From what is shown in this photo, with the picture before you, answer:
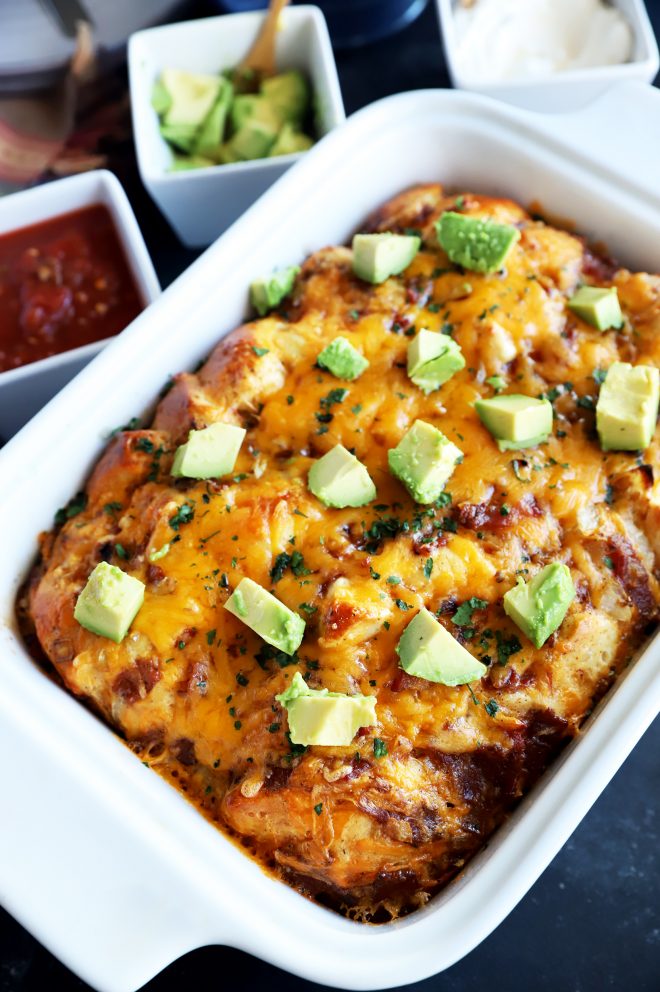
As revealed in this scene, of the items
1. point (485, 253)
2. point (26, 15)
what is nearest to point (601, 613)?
point (485, 253)

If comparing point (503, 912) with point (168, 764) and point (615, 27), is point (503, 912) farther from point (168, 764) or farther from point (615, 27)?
point (615, 27)

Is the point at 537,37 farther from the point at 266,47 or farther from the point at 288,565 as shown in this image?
the point at 288,565

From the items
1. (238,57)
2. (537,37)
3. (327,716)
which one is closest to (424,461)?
(327,716)

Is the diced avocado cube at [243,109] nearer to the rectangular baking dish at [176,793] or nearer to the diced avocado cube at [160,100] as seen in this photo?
the diced avocado cube at [160,100]

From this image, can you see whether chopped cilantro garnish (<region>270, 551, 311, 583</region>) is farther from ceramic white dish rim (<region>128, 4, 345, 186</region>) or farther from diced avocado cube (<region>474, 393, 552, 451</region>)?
ceramic white dish rim (<region>128, 4, 345, 186</region>)

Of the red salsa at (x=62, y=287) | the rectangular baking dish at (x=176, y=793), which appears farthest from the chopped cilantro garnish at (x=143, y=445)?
the red salsa at (x=62, y=287)

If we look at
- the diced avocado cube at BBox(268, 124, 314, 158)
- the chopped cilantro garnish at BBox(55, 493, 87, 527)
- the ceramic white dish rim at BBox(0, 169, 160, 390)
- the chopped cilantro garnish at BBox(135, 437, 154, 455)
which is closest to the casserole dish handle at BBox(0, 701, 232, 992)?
the chopped cilantro garnish at BBox(55, 493, 87, 527)
